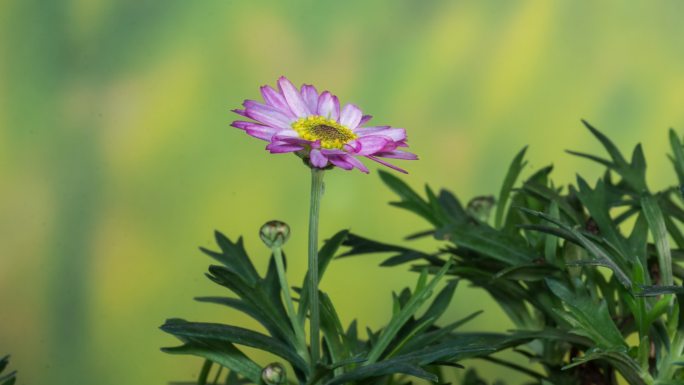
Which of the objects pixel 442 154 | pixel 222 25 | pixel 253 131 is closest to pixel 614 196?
pixel 253 131

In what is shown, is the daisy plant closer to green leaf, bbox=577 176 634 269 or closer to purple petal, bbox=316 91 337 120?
purple petal, bbox=316 91 337 120

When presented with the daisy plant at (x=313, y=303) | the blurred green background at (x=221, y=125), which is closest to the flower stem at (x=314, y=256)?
the daisy plant at (x=313, y=303)

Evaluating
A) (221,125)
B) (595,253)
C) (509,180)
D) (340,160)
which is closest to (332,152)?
(340,160)

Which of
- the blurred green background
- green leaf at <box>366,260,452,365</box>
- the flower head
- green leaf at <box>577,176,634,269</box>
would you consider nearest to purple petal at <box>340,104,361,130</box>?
the flower head

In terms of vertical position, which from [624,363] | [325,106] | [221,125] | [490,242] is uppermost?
[221,125]

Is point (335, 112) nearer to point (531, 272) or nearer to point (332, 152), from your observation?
point (332, 152)
